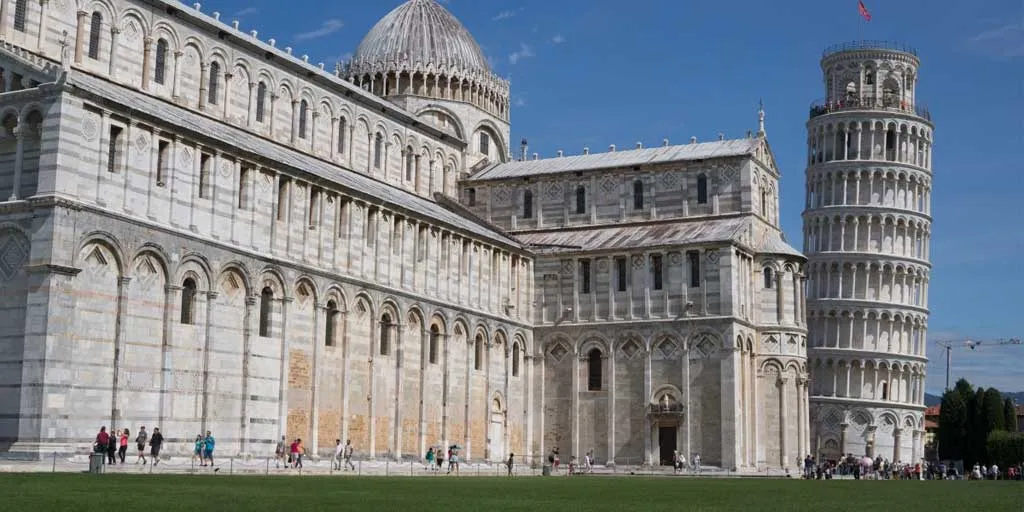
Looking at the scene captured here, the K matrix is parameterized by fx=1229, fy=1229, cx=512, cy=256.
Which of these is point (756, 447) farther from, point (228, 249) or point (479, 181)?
point (228, 249)

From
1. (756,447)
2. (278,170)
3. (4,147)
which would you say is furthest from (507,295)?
(4,147)

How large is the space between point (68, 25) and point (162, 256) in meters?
10.1

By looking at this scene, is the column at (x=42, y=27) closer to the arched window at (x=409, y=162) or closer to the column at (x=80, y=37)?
the column at (x=80, y=37)

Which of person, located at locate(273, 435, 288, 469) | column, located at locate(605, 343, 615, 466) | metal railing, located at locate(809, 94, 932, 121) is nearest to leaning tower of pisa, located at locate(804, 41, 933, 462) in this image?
metal railing, located at locate(809, 94, 932, 121)

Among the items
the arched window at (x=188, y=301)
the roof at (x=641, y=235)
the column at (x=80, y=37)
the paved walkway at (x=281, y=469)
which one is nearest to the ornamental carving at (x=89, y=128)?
the arched window at (x=188, y=301)

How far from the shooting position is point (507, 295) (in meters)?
59.1

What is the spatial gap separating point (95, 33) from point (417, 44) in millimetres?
26588

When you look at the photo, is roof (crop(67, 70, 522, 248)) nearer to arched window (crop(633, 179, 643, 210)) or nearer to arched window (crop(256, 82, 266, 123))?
arched window (crop(256, 82, 266, 123))

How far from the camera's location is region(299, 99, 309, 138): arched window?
5384 cm

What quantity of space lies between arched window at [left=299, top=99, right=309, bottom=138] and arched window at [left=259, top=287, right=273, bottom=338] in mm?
12901

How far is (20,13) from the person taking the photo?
4056cm

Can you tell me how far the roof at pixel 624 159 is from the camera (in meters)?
61.4

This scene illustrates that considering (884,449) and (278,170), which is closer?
(278,170)

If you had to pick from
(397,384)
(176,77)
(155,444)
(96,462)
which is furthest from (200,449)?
(176,77)
